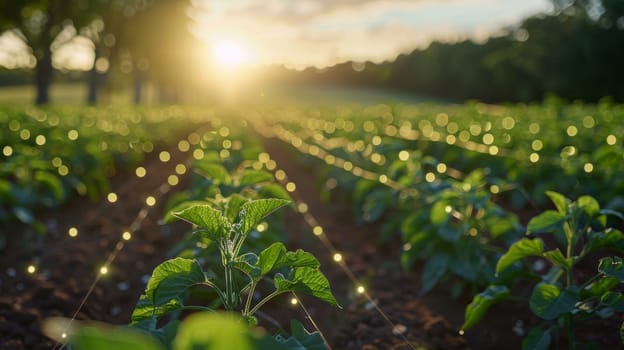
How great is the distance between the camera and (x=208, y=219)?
6.63 feet

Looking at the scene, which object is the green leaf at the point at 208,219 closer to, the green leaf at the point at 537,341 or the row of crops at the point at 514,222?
the row of crops at the point at 514,222

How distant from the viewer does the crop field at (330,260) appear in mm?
2051

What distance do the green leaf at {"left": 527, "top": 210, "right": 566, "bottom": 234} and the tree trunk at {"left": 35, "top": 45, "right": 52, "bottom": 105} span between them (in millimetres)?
33559

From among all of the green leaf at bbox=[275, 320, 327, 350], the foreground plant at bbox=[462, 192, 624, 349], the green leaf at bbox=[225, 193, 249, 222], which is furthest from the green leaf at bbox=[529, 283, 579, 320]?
the green leaf at bbox=[225, 193, 249, 222]

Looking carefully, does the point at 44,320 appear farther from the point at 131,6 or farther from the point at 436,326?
the point at 131,6

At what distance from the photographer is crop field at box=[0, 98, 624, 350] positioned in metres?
2.05

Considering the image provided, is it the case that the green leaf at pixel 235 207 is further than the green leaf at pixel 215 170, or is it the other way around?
the green leaf at pixel 215 170

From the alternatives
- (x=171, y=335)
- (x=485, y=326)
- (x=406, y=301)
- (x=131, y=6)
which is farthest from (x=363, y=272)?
(x=131, y=6)

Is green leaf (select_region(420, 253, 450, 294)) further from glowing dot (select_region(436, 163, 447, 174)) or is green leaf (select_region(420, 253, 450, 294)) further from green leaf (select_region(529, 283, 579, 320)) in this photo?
glowing dot (select_region(436, 163, 447, 174))

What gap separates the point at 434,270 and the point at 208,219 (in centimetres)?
233

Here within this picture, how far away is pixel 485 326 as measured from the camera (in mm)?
3719

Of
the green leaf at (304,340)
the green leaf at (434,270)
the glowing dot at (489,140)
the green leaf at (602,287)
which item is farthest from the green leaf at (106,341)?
the glowing dot at (489,140)

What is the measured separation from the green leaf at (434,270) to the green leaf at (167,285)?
7.28 feet

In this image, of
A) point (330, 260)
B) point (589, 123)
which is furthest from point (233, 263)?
point (589, 123)
